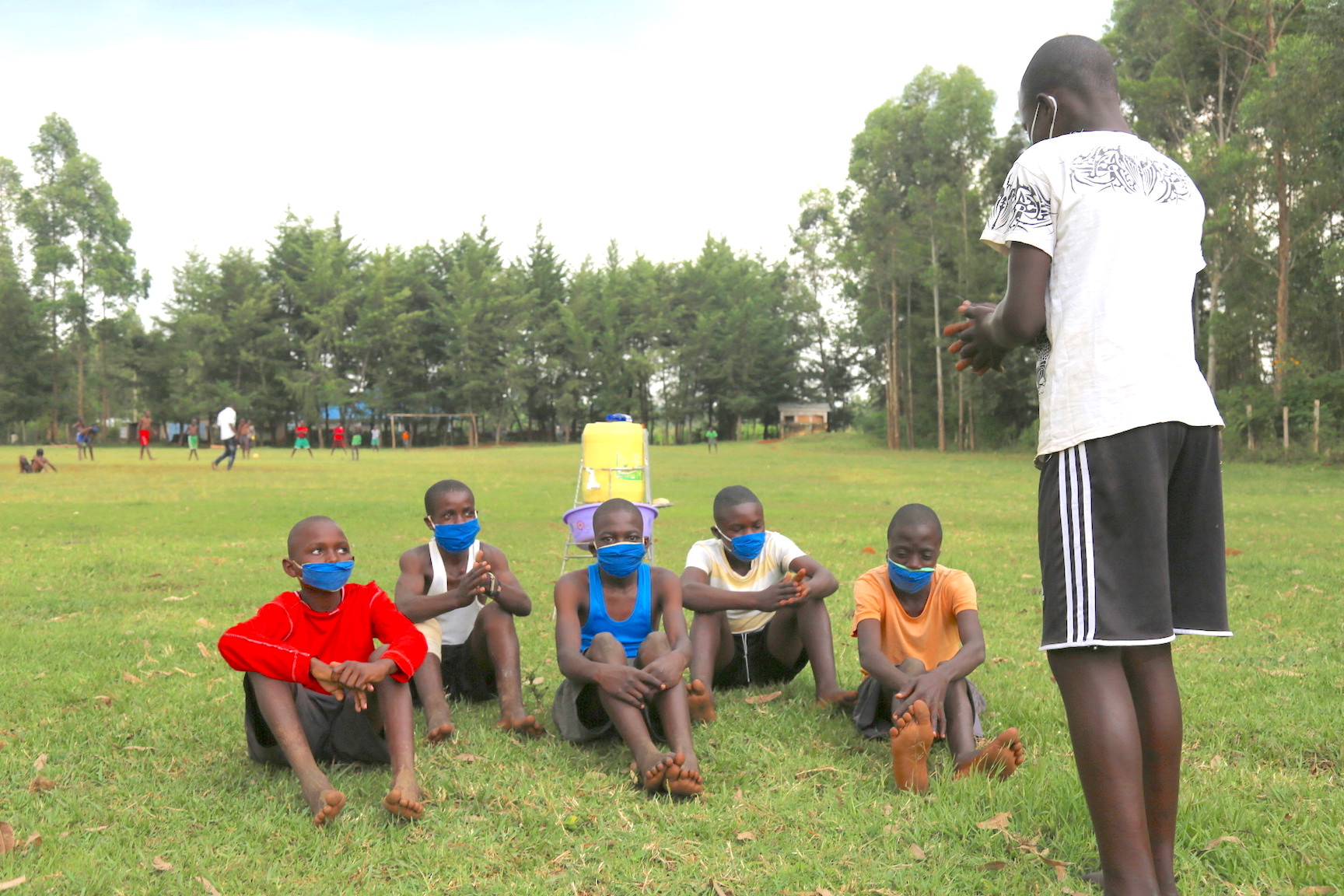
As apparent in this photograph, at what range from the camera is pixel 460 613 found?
16.6 feet

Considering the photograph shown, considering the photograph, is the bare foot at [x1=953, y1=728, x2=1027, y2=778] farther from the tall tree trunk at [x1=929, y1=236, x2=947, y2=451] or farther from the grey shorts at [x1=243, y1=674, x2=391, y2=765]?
the tall tree trunk at [x1=929, y1=236, x2=947, y2=451]

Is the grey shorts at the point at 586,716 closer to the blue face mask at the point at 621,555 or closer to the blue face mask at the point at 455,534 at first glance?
the blue face mask at the point at 621,555

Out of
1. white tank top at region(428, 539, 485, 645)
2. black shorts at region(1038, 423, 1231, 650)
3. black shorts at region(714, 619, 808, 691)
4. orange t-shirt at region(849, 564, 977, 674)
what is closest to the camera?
black shorts at region(1038, 423, 1231, 650)

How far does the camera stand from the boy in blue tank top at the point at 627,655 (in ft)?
12.5

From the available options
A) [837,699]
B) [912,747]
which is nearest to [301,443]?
[837,699]

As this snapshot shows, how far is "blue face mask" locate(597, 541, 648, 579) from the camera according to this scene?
4.32m

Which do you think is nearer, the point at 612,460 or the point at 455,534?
the point at 455,534

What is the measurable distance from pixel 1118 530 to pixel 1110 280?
64 cm

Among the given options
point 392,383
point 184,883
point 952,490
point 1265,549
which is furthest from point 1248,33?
point 392,383

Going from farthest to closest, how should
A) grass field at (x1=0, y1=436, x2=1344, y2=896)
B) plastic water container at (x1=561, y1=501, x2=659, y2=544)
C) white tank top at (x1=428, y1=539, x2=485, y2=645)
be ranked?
plastic water container at (x1=561, y1=501, x2=659, y2=544) → white tank top at (x1=428, y1=539, x2=485, y2=645) → grass field at (x1=0, y1=436, x2=1344, y2=896)

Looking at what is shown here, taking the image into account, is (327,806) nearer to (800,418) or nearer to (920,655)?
(920,655)

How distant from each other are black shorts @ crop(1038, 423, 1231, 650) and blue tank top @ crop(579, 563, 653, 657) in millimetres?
2308

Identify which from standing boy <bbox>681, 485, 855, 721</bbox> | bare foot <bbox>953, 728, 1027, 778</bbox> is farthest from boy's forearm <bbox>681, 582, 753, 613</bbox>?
bare foot <bbox>953, 728, 1027, 778</bbox>

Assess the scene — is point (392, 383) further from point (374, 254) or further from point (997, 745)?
point (997, 745)
